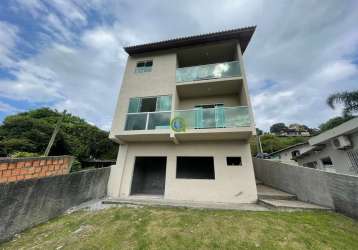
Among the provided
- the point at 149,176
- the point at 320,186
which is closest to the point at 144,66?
the point at 149,176

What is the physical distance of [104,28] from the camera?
9688 mm

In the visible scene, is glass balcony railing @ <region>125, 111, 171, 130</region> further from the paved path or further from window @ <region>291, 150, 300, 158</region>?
window @ <region>291, 150, 300, 158</region>

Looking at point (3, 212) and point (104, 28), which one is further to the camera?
→ point (104, 28)

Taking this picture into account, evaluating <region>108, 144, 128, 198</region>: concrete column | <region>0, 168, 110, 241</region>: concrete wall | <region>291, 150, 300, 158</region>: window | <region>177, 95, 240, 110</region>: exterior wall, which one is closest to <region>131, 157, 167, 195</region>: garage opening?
<region>108, 144, 128, 198</region>: concrete column

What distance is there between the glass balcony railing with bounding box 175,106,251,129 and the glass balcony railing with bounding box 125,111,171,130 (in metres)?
1.09

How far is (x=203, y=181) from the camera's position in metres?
7.20

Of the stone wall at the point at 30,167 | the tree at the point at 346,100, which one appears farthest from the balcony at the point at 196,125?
the tree at the point at 346,100

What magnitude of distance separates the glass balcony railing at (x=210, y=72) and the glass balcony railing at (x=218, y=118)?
235 centimetres

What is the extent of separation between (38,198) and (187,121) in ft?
21.6

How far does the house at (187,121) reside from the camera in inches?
277

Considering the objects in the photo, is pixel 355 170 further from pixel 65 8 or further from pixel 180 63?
pixel 65 8

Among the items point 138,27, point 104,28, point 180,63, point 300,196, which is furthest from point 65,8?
point 300,196

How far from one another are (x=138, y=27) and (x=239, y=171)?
38.1 feet

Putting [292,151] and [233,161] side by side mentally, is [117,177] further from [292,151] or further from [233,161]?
[292,151]
